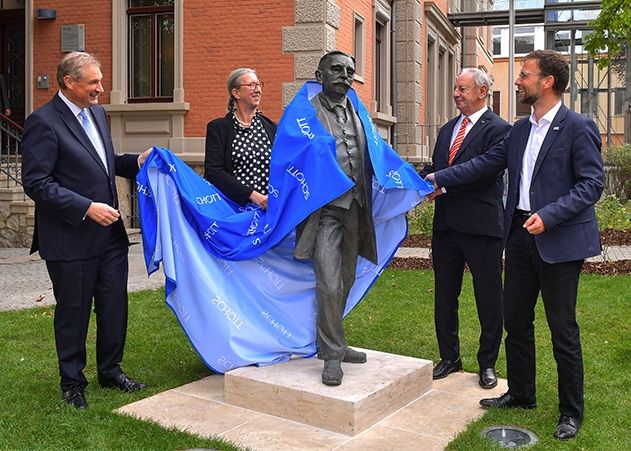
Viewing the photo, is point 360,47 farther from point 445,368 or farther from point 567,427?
point 567,427

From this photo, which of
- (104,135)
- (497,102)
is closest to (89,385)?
(104,135)

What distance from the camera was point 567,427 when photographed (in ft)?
16.4

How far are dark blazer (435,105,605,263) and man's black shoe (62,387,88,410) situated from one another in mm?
3197

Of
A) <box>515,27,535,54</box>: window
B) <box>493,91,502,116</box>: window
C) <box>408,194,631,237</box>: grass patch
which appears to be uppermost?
<box>515,27,535,54</box>: window

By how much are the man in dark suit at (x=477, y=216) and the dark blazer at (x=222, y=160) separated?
4.97ft

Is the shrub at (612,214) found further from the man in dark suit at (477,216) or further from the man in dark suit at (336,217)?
the man in dark suit at (336,217)

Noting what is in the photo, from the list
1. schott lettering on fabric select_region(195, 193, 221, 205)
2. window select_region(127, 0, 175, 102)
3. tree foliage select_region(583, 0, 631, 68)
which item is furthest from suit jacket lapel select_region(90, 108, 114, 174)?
tree foliage select_region(583, 0, 631, 68)

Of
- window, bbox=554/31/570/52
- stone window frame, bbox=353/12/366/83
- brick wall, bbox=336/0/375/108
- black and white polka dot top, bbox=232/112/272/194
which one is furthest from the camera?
window, bbox=554/31/570/52

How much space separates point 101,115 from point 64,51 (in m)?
11.4

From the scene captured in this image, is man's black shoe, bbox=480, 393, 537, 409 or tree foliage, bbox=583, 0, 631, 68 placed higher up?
tree foliage, bbox=583, 0, 631, 68

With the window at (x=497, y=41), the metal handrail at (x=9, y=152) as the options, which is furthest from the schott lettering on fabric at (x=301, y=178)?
the window at (x=497, y=41)

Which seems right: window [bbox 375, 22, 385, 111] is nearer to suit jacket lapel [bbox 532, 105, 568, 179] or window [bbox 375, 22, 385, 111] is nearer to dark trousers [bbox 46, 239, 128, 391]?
dark trousers [bbox 46, 239, 128, 391]

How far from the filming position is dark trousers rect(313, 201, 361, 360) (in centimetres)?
539

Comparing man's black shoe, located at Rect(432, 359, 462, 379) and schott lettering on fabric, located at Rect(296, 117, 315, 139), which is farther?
man's black shoe, located at Rect(432, 359, 462, 379)
